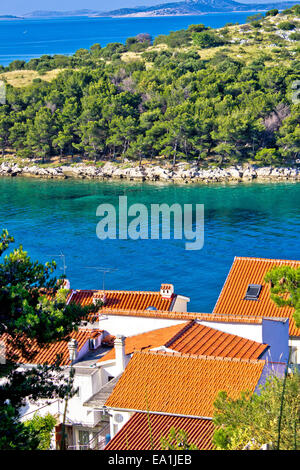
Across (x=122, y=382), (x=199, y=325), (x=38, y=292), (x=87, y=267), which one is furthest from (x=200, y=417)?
(x=87, y=267)

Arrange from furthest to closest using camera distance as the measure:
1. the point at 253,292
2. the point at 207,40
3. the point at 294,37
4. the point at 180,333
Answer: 1. the point at 207,40
2. the point at 294,37
3. the point at 253,292
4. the point at 180,333

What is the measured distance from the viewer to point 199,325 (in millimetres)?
16406

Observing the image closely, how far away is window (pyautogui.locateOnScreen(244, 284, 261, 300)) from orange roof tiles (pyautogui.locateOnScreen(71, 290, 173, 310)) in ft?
7.43

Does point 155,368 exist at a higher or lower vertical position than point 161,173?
lower

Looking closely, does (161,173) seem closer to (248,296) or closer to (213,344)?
(248,296)

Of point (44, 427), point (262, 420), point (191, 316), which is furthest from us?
point (191, 316)

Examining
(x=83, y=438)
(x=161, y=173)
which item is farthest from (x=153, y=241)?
(x=83, y=438)

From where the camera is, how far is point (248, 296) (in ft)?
66.7

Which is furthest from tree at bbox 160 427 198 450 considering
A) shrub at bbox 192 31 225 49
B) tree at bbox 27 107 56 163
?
shrub at bbox 192 31 225 49

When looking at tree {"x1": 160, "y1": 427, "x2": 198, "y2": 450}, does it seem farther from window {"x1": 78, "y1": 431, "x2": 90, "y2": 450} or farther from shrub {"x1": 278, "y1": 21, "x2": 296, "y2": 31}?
shrub {"x1": 278, "y1": 21, "x2": 296, "y2": 31}

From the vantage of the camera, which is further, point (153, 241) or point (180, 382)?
point (153, 241)

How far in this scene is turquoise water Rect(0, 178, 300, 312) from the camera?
32031 millimetres

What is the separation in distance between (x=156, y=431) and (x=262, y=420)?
308 centimetres

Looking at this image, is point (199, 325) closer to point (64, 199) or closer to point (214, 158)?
point (64, 199)
